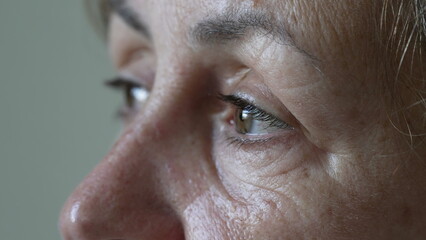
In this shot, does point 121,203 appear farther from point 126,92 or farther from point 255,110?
point 126,92

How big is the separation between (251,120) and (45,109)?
1.14 metres

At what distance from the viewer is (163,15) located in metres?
0.82

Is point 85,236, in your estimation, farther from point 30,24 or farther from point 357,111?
point 30,24

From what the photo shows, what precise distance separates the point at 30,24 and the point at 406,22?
4.40 ft

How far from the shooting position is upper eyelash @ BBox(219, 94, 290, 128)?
0.76 m

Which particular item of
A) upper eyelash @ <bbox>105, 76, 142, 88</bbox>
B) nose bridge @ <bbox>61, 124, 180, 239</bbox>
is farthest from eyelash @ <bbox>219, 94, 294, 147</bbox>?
upper eyelash @ <bbox>105, 76, 142, 88</bbox>

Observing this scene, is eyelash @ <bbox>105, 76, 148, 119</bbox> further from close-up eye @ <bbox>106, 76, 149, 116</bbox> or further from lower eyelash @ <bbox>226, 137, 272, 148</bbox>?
lower eyelash @ <bbox>226, 137, 272, 148</bbox>

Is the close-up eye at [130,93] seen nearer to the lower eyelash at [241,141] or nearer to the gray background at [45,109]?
the lower eyelash at [241,141]

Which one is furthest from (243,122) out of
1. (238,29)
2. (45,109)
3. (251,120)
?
(45,109)

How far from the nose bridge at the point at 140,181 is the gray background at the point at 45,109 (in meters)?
1.02

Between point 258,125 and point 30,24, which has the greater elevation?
point 30,24

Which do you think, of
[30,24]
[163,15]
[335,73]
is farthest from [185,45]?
[30,24]

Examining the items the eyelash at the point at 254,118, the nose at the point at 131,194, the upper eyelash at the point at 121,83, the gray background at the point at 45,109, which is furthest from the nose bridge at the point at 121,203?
the gray background at the point at 45,109

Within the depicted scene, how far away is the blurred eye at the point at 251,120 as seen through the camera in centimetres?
77
